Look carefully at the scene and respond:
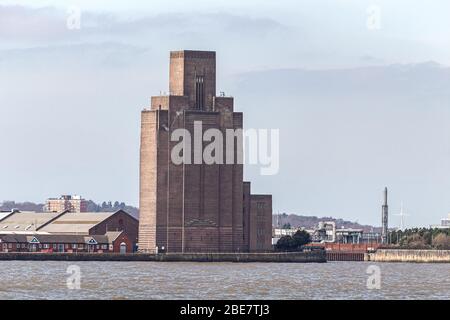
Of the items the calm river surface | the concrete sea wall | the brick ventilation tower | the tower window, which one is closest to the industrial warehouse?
the brick ventilation tower

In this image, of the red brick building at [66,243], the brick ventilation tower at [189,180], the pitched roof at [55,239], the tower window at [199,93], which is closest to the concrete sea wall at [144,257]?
the brick ventilation tower at [189,180]

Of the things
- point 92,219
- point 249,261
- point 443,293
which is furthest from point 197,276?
point 92,219

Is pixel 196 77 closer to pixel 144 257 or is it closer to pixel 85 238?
pixel 85 238

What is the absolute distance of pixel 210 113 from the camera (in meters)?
187

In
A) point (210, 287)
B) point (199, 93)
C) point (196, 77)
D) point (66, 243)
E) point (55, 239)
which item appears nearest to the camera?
point (210, 287)

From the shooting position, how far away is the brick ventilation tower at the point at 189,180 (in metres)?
185

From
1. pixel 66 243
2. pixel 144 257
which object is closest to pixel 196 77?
pixel 144 257

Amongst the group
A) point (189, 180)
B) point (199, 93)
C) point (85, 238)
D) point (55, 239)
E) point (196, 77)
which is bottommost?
point (55, 239)

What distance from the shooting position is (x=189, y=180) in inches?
7323

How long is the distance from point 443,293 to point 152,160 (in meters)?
97.4

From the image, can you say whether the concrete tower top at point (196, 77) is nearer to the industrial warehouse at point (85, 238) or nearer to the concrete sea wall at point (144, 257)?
the industrial warehouse at point (85, 238)

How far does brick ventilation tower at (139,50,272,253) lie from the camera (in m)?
185
